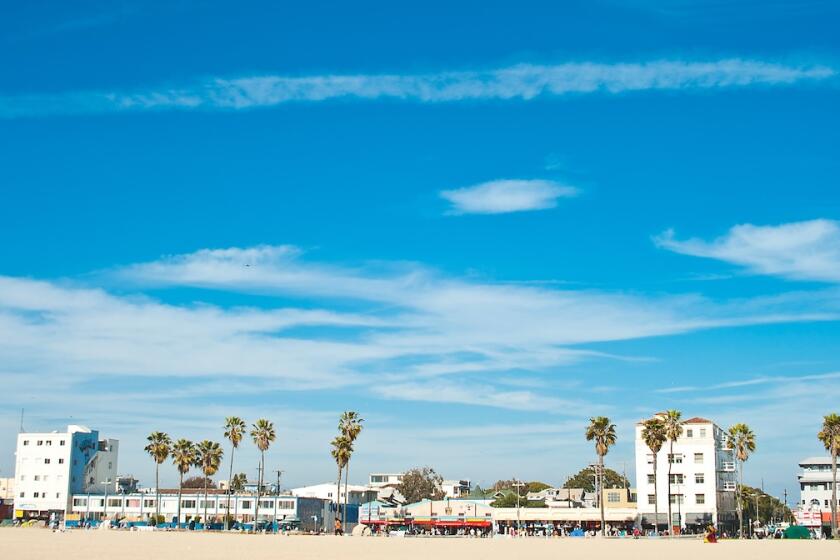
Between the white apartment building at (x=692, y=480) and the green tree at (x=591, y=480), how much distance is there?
72.2m

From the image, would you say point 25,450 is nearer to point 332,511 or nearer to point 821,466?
point 332,511

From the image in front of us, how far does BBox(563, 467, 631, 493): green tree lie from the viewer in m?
190

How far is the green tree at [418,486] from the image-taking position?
181125 millimetres

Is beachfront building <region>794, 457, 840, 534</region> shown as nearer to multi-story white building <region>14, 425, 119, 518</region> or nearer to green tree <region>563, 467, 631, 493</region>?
green tree <region>563, 467, 631, 493</region>

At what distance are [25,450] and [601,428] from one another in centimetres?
9110

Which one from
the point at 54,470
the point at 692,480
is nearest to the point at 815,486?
the point at 692,480

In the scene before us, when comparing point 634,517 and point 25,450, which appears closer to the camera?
point 634,517

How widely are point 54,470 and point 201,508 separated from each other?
26733 millimetres

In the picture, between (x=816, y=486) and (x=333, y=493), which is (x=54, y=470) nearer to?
(x=333, y=493)

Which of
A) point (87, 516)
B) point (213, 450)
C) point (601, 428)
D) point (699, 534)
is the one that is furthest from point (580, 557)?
point (87, 516)

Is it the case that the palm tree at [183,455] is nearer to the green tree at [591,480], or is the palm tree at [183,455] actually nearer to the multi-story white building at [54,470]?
the multi-story white building at [54,470]

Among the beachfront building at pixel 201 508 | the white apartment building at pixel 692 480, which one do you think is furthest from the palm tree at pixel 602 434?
the beachfront building at pixel 201 508

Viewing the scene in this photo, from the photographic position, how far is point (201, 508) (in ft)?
439

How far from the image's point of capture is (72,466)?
145 meters
